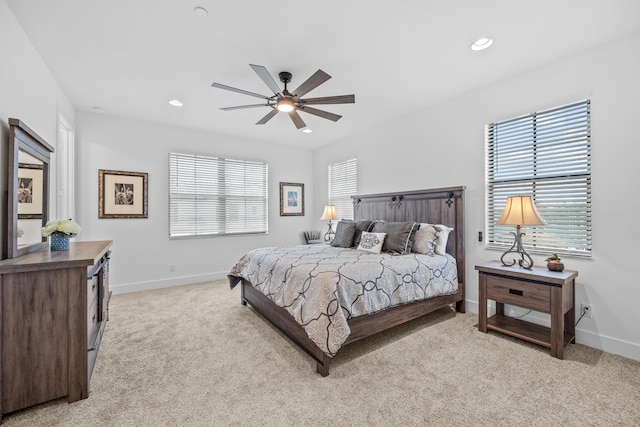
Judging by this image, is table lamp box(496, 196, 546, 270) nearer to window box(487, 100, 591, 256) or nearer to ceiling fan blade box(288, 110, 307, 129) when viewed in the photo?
window box(487, 100, 591, 256)

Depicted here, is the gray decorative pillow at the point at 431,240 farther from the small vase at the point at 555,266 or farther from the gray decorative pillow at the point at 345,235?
the small vase at the point at 555,266

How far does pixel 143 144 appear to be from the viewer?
4.46 meters

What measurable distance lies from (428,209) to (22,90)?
432 cm

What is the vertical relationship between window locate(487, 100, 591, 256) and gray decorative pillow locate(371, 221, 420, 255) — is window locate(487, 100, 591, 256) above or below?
above

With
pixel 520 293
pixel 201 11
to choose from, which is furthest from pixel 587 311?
pixel 201 11

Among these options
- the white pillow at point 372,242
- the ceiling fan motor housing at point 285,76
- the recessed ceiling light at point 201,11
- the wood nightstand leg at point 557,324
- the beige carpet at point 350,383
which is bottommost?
the beige carpet at point 350,383

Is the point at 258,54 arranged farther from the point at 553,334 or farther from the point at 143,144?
the point at 553,334

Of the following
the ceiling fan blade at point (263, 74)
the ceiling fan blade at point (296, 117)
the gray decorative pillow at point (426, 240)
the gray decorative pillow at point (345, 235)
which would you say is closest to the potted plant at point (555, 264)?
the gray decorative pillow at point (426, 240)

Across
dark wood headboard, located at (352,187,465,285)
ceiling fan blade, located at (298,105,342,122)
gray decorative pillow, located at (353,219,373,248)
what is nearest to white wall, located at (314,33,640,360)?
dark wood headboard, located at (352,187,465,285)

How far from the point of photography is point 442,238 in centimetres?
340

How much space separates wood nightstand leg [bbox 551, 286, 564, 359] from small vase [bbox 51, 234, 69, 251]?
4.14 m

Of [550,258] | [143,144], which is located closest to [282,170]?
[143,144]

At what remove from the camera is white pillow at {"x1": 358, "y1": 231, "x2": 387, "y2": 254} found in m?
3.48

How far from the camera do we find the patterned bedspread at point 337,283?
7.03 feet
